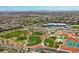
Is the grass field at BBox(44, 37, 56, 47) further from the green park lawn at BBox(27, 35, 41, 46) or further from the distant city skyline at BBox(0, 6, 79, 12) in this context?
the distant city skyline at BBox(0, 6, 79, 12)

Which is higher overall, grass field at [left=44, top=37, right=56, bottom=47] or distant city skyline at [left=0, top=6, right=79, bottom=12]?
distant city skyline at [left=0, top=6, right=79, bottom=12]

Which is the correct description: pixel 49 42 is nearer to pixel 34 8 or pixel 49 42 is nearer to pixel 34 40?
pixel 34 40

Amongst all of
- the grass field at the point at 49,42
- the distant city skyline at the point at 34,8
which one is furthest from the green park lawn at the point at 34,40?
the distant city skyline at the point at 34,8

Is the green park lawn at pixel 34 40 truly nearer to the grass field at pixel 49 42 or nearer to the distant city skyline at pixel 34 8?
the grass field at pixel 49 42

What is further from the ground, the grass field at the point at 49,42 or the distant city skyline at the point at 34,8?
the distant city skyline at the point at 34,8

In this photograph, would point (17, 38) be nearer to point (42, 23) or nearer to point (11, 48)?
point (11, 48)

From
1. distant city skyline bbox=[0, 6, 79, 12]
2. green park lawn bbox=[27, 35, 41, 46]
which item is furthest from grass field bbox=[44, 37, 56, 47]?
distant city skyline bbox=[0, 6, 79, 12]

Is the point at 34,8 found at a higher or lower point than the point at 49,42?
higher

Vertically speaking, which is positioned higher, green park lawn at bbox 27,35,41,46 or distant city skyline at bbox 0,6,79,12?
distant city skyline at bbox 0,6,79,12

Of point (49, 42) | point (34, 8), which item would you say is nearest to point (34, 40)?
point (49, 42)

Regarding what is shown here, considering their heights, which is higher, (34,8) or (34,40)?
(34,8)
